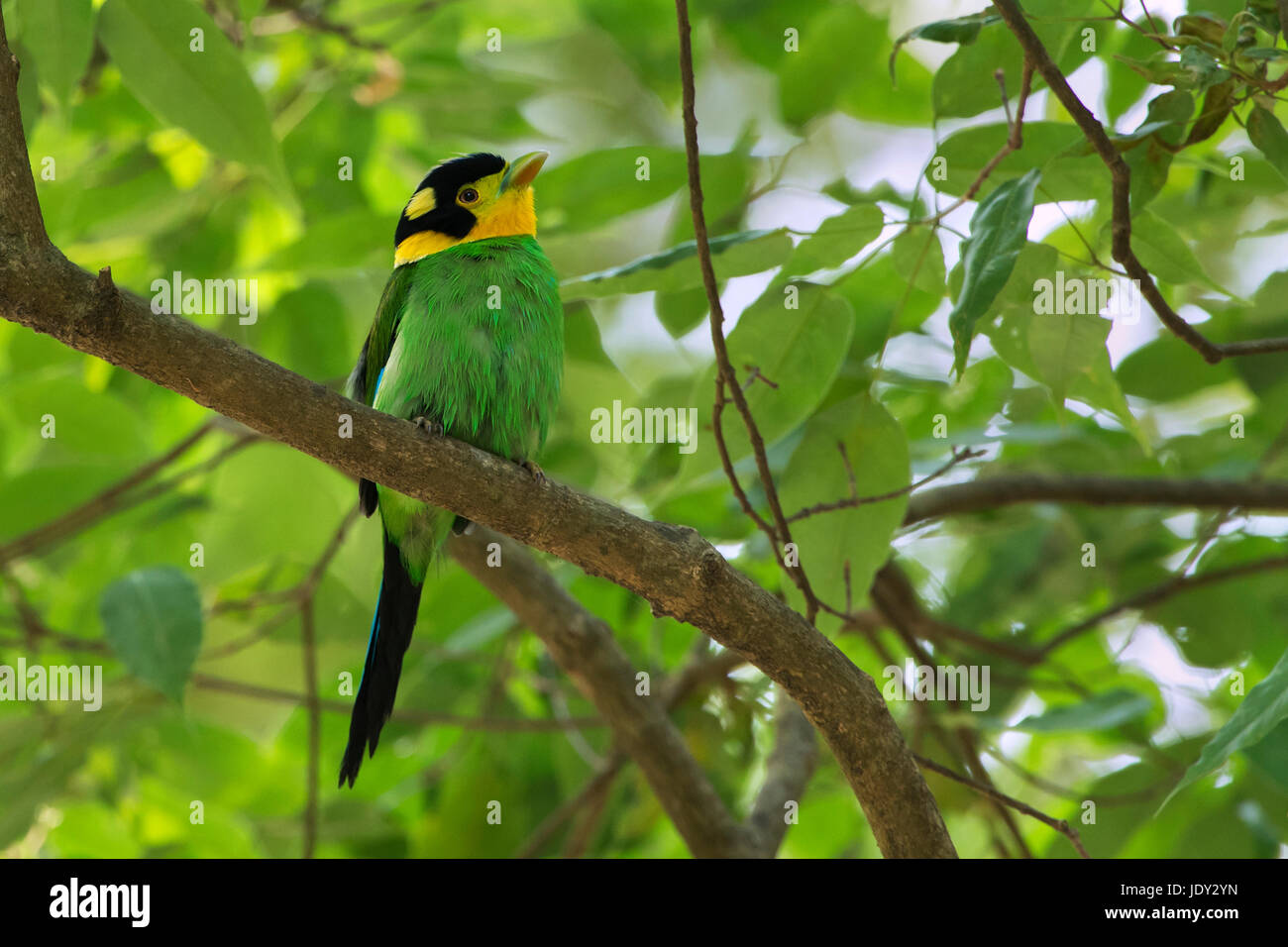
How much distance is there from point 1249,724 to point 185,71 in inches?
88.9

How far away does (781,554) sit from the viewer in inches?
90.1

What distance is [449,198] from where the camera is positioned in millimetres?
3623

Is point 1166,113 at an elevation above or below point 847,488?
above

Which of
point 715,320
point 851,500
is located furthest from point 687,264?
point 851,500

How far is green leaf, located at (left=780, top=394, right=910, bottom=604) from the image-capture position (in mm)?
2416

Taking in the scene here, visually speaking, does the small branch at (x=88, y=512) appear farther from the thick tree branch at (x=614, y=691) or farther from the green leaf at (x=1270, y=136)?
the green leaf at (x=1270, y=136)

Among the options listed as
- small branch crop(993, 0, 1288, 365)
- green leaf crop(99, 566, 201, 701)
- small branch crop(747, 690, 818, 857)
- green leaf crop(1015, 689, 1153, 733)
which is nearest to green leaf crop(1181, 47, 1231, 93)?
small branch crop(993, 0, 1288, 365)

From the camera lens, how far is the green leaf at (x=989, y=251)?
71.7 inches

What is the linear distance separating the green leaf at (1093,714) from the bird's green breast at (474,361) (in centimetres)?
135

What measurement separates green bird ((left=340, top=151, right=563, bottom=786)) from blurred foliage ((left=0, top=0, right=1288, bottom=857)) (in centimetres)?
20

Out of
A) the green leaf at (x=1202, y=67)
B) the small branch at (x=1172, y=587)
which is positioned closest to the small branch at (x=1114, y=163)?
the green leaf at (x=1202, y=67)

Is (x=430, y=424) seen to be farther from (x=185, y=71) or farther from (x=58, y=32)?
(x=58, y=32)
